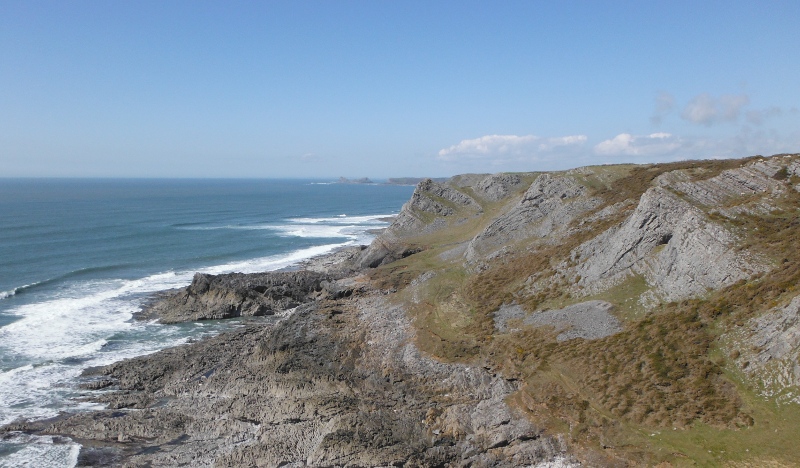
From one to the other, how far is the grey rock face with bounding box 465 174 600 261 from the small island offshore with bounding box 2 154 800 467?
2.34 feet

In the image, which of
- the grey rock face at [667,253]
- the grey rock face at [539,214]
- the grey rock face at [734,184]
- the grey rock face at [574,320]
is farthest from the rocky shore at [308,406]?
the grey rock face at [734,184]

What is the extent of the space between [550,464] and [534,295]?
1737cm

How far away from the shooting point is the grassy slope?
22203 mm

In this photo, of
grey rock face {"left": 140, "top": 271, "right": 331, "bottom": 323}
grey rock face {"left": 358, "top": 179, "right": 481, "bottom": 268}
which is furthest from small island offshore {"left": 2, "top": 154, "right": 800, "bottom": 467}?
grey rock face {"left": 358, "top": 179, "right": 481, "bottom": 268}

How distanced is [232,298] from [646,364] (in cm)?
4066

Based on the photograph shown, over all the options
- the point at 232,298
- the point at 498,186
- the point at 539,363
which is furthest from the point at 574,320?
the point at 498,186

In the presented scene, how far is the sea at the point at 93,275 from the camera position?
113 feet

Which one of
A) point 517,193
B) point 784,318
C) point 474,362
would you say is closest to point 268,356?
point 474,362

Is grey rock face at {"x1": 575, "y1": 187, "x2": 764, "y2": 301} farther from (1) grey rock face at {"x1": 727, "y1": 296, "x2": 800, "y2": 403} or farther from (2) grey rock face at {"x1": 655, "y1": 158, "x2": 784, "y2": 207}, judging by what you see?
(1) grey rock face at {"x1": 727, "y1": 296, "x2": 800, "y2": 403}

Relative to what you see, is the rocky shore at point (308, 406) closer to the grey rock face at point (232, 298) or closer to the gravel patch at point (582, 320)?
the gravel patch at point (582, 320)

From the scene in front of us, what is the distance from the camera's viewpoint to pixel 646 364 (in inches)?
1092

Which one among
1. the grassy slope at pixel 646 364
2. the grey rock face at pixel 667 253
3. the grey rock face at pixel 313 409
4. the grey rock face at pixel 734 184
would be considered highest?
the grey rock face at pixel 734 184

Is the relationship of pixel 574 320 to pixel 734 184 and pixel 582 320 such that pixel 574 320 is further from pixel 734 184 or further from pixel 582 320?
pixel 734 184

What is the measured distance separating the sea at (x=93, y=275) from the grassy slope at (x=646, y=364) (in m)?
24.3
